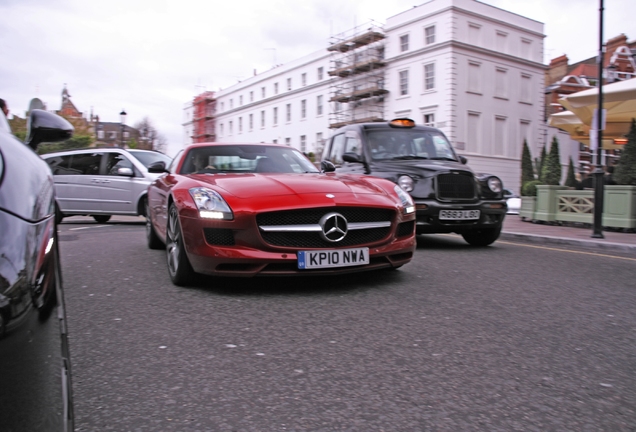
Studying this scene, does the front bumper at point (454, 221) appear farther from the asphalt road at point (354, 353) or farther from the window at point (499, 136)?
the window at point (499, 136)

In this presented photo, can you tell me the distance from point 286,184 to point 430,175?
11.4ft

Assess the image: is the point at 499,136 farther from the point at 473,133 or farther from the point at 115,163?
the point at 115,163

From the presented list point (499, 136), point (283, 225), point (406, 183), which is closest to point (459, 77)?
point (499, 136)

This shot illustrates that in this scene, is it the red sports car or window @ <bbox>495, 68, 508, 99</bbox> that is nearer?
the red sports car

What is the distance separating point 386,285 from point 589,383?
2349 mm

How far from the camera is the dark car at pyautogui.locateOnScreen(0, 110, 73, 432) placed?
1.18 metres

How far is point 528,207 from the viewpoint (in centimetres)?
1573

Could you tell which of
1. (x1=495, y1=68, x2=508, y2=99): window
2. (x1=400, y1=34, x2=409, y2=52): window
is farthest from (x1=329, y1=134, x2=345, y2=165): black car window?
(x1=400, y1=34, x2=409, y2=52): window

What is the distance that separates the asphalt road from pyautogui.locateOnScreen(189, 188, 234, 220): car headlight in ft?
2.04

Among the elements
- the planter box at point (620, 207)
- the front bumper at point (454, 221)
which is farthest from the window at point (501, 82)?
the front bumper at point (454, 221)

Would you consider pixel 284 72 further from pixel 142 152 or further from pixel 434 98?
pixel 142 152

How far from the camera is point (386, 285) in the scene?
4.80 m

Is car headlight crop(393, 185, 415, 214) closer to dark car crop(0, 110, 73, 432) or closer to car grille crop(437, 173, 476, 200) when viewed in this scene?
car grille crop(437, 173, 476, 200)

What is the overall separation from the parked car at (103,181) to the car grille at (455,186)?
6.90m
